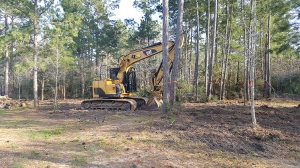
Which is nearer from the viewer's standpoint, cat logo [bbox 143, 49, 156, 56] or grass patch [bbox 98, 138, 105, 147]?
grass patch [bbox 98, 138, 105, 147]

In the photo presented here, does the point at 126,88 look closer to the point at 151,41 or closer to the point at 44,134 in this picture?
the point at 44,134

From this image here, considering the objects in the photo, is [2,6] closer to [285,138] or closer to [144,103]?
[144,103]

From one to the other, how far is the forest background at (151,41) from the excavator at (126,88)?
243cm

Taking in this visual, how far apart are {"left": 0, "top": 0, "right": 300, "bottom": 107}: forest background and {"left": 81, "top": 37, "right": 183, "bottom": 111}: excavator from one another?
2.43 metres

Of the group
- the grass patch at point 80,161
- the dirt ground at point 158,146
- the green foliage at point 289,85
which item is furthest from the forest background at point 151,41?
the grass patch at point 80,161

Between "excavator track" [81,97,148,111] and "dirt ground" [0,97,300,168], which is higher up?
"excavator track" [81,97,148,111]

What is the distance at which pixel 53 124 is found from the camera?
10117 millimetres

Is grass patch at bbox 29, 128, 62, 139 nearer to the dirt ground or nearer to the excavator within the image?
the dirt ground

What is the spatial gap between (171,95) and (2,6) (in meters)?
11.3

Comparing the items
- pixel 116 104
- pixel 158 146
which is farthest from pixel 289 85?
pixel 158 146

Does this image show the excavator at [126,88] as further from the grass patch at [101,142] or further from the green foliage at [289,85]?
the green foliage at [289,85]

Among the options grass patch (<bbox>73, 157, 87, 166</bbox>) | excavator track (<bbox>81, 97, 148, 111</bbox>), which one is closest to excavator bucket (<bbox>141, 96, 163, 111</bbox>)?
excavator track (<bbox>81, 97, 148, 111</bbox>)

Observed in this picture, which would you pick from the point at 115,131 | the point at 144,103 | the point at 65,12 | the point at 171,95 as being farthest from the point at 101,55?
the point at 115,131

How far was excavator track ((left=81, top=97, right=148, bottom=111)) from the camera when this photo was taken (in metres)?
13.6
